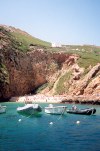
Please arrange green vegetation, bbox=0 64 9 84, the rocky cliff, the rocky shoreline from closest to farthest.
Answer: the rocky shoreline
the rocky cliff
green vegetation, bbox=0 64 9 84

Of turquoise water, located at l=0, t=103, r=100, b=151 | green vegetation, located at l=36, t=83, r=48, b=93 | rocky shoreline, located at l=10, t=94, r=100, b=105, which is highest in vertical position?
turquoise water, located at l=0, t=103, r=100, b=151

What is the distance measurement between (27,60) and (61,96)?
2372 centimetres

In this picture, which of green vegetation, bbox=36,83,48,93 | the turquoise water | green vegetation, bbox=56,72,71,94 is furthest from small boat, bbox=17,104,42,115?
green vegetation, bbox=36,83,48,93

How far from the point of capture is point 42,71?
132 metres

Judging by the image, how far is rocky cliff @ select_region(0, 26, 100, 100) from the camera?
11644 cm

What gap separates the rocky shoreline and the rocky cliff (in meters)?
3.95

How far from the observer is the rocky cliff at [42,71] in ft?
382

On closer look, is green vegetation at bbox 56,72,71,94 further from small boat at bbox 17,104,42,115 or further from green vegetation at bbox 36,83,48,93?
small boat at bbox 17,104,42,115

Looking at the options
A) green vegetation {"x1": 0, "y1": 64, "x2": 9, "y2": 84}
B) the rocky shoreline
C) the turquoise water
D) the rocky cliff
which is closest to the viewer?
the turquoise water

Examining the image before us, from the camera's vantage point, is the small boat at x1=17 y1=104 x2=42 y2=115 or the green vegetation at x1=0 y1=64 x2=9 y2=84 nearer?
the small boat at x1=17 y1=104 x2=42 y2=115

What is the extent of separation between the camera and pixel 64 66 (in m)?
134

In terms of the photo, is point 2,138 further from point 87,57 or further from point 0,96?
point 87,57

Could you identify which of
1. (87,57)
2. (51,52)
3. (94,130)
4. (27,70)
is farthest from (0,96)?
(94,130)

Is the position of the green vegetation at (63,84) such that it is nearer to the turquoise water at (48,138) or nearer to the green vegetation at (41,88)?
the green vegetation at (41,88)
